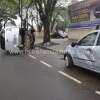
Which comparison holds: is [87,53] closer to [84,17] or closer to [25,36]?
[25,36]

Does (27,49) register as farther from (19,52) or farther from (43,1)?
(43,1)

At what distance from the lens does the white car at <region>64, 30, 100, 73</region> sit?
10.4 m

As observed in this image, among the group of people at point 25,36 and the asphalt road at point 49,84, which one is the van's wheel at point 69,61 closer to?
the asphalt road at point 49,84

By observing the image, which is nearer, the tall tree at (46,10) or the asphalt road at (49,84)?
the asphalt road at (49,84)

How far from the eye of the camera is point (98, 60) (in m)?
10.2

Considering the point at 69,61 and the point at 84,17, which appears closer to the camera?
the point at 69,61

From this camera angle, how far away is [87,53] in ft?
36.3

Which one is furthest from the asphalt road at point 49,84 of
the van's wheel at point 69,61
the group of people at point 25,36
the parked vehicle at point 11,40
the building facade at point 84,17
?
the building facade at point 84,17

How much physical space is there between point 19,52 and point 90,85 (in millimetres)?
11881

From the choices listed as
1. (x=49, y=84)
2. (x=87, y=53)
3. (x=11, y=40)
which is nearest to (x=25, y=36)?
(x=11, y=40)

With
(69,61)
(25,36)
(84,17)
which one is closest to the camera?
(69,61)

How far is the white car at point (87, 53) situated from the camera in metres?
10.4

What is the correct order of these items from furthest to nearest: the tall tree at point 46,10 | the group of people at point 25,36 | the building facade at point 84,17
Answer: the tall tree at point 46,10 < the building facade at point 84,17 < the group of people at point 25,36

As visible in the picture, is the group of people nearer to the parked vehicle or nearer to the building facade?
the parked vehicle
